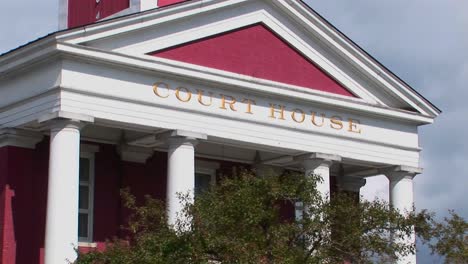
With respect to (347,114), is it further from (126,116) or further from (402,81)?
(126,116)

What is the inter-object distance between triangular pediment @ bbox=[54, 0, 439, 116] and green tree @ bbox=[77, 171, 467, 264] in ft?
25.1

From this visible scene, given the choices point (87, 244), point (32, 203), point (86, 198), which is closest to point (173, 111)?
point (86, 198)

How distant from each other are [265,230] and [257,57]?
12.0 metres

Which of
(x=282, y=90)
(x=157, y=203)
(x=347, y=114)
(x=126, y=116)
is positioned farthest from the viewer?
A: (x=347, y=114)

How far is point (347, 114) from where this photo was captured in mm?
34438

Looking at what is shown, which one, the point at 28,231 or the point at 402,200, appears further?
the point at 402,200

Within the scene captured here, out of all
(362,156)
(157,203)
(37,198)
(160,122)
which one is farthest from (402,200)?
(157,203)

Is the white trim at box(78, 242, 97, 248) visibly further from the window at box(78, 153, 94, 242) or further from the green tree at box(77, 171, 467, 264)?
the green tree at box(77, 171, 467, 264)

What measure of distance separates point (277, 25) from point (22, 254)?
1023 centimetres

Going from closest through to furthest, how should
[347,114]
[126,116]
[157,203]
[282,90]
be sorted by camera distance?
Answer: 1. [157,203]
2. [126,116]
3. [282,90]
4. [347,114]

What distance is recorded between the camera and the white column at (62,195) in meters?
27.6

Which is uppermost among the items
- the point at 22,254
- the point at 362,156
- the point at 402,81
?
the point at 402,81

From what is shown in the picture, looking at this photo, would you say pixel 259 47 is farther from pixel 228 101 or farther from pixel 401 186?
pixel 401 186

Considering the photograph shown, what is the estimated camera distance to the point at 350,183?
130ft
